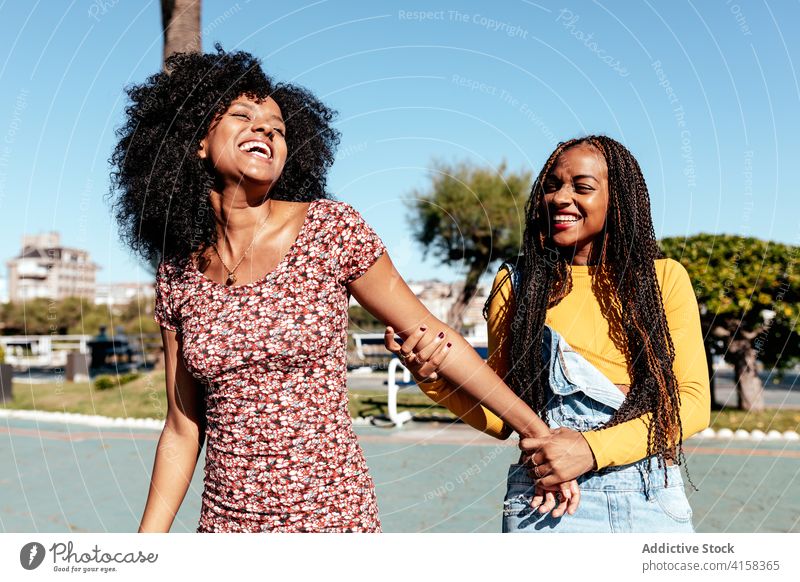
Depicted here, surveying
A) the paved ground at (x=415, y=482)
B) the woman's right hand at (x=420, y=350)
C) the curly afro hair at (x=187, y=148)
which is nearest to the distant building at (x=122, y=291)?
the curly afro hair at (x=187, y=148)

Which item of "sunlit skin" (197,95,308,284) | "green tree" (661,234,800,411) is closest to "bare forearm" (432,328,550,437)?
"sunlit skin" (197,95,308,284)

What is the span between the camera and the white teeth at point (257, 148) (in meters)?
2.14

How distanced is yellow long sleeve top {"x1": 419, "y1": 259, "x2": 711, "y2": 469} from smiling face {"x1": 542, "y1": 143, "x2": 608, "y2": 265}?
0.44 feet

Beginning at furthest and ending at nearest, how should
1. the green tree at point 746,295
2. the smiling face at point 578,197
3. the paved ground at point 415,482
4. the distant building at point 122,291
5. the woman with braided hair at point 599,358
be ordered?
the green tree at point 746,295, the paved ground at point 415,482, the distant building at point 122,291, the smiling face at point 578,197, the woman with braided hair at point 599,358

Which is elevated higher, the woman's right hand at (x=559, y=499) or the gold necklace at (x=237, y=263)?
the gold necklace at (x=237, y=263)

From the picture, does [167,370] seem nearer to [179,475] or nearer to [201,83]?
[179,475]

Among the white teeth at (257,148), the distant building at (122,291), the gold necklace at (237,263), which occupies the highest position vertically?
the white teeth at (257,148)

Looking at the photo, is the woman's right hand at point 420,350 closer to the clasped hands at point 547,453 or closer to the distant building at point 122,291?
the clasped hands at point 547,453

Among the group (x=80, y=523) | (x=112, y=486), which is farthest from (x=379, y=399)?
(x=80, y=523)

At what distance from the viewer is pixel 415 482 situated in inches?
283

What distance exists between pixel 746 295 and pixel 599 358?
7728mm

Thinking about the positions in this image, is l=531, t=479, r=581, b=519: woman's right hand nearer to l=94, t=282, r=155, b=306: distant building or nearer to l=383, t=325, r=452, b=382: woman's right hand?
l=383, t=325, r=452, b=382: woman's right hand

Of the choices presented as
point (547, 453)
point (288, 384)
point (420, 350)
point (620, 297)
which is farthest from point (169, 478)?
point (620, 297)
